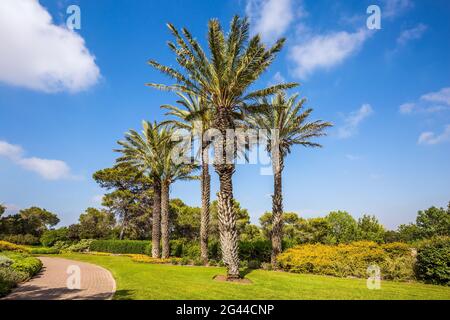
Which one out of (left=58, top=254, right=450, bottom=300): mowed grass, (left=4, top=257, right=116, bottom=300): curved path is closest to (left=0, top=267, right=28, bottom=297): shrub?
(left=4, top=257, right=116, bottom=300): curved path

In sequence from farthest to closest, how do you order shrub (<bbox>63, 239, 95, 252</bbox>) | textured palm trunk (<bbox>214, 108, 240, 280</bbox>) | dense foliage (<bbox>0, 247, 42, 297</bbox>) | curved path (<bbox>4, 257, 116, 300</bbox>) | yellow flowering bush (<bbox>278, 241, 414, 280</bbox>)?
shrub (<bbox>63, 239, 95, 252</bbox>), yellow flowering bush (<bbox>278, 241, 414, 280</bbox>), textured palm trunk (<bbox>214, 108, 240, 280</bbox>), dense foliage (<bbox>0, 247, 42, 297</bbox>), curved path (<bbox>4, 257, 116, 300</bbox>)

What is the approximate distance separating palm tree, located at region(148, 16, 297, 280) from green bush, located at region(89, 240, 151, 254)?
69.6 ft

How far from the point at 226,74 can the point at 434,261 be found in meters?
13.4

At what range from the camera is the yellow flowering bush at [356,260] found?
16.0m

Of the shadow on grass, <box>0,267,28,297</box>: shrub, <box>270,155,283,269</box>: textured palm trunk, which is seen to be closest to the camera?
the shadow on grass

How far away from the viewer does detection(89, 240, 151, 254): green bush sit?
35.2 meters

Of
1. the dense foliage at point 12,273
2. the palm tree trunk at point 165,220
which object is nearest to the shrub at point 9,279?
the dense foliage at point 12,273

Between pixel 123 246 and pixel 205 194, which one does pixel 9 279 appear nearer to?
pixel 205 194

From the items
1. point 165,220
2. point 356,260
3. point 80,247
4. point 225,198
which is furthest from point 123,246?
point 356,260

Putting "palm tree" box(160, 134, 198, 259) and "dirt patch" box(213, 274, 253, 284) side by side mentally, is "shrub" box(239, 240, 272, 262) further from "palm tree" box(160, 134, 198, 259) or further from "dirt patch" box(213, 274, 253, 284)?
"dirt patch" box(213, 274, 253, 284)
